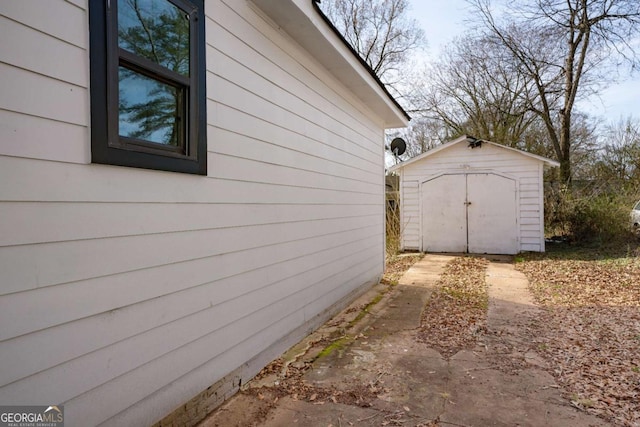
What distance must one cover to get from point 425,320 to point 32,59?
4.26m

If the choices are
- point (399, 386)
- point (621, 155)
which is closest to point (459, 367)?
point (399, 386)

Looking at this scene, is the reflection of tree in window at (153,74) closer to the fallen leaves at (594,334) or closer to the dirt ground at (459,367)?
the dirt ground at (459,367)

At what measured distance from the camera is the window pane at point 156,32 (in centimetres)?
181

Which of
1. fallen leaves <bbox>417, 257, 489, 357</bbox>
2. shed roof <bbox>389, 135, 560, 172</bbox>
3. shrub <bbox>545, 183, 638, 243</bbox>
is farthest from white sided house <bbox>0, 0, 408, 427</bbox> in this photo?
shrub <bbox>545, 183, 638, 243</bbox>

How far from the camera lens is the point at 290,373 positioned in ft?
9.98

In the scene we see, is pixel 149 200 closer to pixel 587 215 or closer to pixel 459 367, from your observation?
pixel 459 367

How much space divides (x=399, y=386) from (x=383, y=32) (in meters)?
16.3

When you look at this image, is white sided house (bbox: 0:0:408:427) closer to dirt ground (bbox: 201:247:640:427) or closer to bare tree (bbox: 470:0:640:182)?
dirt ground (bbox: 201:247:640:427)

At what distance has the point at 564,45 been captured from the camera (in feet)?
→ 43.4

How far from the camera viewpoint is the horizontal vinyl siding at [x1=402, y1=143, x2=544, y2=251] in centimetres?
966

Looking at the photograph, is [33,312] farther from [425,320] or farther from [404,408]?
[425,320]

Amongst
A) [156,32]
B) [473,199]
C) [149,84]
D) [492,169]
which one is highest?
[492,169]

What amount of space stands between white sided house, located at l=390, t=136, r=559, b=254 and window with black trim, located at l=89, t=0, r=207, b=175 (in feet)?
29.3

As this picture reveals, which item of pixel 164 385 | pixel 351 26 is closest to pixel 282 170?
pixel 164 385
